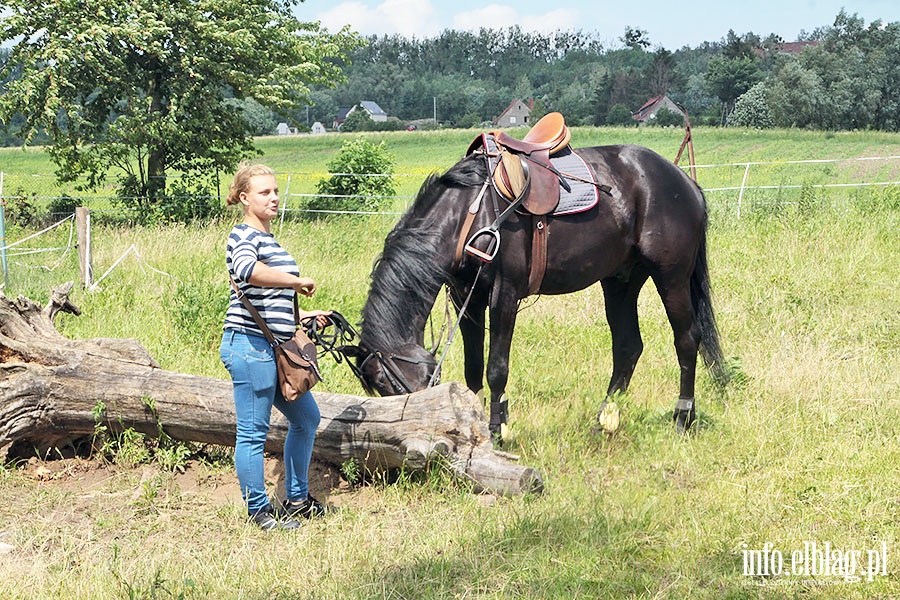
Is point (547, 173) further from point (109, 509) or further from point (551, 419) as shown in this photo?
point (109, 509)

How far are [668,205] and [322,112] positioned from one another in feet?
373

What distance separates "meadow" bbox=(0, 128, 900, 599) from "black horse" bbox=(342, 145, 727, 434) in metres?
0.48

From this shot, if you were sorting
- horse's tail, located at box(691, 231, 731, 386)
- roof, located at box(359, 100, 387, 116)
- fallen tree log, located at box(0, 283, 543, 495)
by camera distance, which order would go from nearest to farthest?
1. fallen tree log, located at box(0, 283, 543, 495)
2. horse's tail, located at box(691, 231, 731, 386)
3. roof, located at box(359, 100, 387, 116)

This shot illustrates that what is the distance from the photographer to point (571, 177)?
225 inches

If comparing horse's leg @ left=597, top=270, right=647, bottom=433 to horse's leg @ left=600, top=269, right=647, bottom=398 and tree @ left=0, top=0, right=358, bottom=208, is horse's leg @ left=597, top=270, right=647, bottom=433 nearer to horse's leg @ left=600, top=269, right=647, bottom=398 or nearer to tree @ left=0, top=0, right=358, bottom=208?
horse's leg @ left=600, top=269, right=647, bottom=398

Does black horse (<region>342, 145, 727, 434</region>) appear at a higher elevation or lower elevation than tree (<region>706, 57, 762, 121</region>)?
lower

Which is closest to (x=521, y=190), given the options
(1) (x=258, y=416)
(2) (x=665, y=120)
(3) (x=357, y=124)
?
(1) (x=258, y=416)

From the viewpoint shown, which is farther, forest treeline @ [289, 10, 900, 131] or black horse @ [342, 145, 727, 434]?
forest treeline @ [289, 10, 900, 131]

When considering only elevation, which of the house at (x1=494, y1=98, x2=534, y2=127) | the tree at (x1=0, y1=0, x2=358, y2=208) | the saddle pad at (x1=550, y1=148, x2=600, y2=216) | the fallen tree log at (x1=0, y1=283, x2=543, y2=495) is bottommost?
the fallen tree log at (x1=0, y1=283, x2=543, y2=495)

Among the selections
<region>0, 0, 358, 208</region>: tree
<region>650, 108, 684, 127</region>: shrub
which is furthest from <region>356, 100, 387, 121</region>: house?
<region>0, 0, 358, 208</region>: tree

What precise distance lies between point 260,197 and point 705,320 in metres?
3.84

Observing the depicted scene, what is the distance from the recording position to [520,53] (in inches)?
5704

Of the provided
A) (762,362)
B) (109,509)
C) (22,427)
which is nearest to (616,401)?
(762,362)

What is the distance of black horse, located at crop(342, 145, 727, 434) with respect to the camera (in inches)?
192
